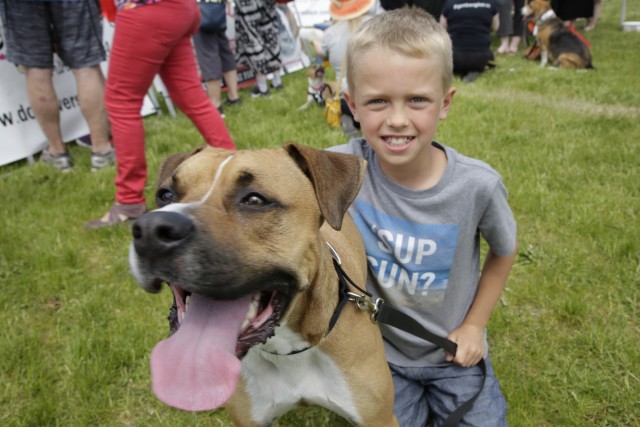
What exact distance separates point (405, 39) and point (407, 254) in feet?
3.37

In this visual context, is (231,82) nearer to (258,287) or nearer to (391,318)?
(391,318)

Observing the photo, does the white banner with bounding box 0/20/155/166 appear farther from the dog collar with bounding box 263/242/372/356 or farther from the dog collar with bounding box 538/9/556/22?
the dog collar with bounding box 538/9/556/22

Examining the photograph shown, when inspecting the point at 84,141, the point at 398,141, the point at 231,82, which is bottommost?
the point at 84,141

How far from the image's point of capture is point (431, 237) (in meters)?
2.39

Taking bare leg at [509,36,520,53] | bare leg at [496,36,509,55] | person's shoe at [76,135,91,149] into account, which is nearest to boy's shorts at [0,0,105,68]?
person's shoe at [76,135,91,149]

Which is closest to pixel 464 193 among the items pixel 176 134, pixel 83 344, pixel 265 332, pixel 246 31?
pixel 265 332

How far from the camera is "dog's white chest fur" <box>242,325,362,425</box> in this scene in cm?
204

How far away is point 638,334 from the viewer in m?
2.88

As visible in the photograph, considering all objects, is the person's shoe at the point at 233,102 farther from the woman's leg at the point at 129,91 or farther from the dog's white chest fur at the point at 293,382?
the dog's white chest fur at the point at 293,382

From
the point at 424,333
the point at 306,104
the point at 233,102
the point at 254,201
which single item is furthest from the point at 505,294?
the point at 233,102

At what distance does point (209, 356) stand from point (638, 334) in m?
2.62

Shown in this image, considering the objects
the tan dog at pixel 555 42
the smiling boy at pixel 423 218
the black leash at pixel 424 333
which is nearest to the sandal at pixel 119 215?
the smiling boy at pixel 423 218

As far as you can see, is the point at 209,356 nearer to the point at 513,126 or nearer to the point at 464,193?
the point at 464,193

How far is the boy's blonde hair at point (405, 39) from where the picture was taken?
7.12 feet
